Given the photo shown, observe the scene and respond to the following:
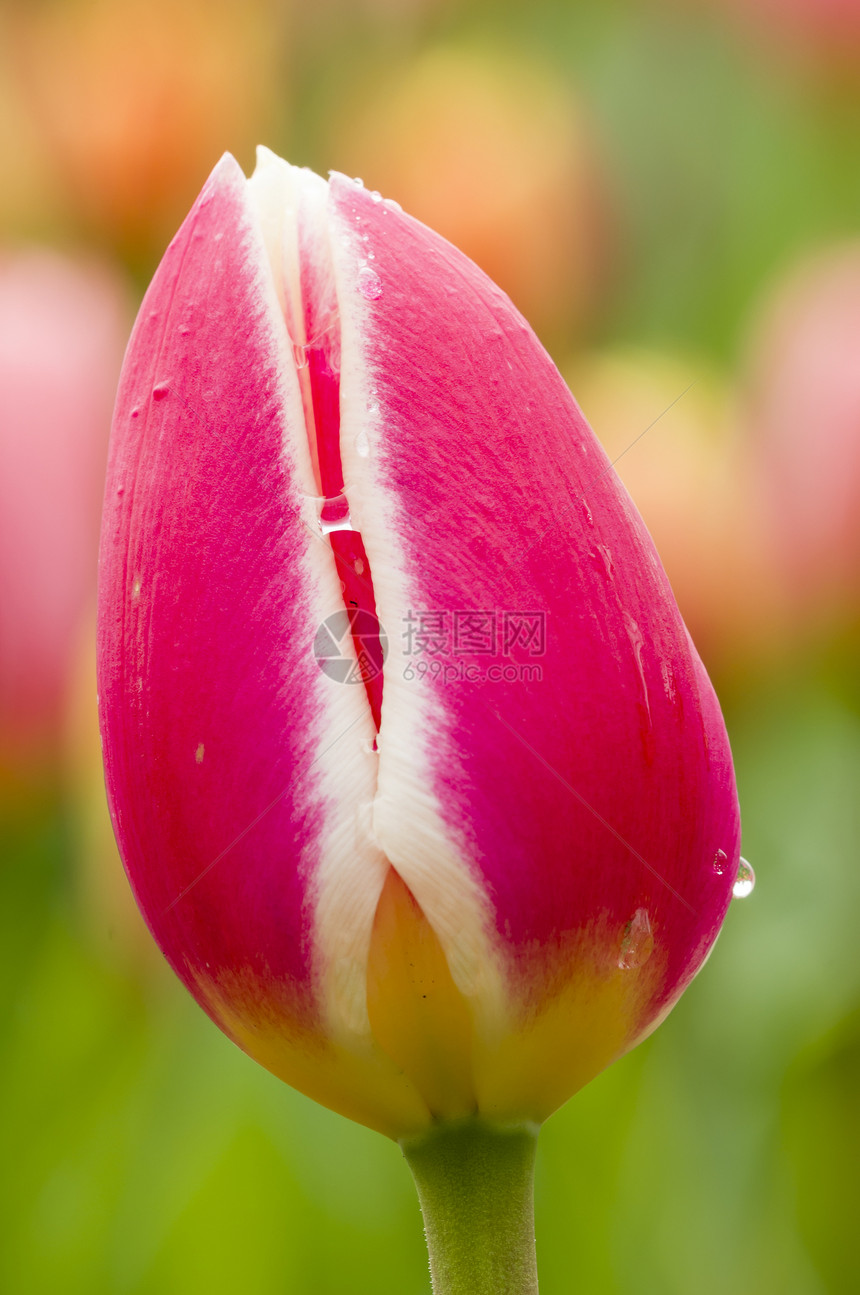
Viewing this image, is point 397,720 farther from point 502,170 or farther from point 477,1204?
point 502,170

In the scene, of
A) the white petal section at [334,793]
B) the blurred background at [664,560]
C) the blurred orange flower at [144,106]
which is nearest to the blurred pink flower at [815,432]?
the blurred background at [664,560]

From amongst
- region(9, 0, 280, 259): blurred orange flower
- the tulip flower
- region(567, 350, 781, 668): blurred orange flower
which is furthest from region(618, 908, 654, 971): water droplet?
region(9, 0, 280, 259): blurred orange flower

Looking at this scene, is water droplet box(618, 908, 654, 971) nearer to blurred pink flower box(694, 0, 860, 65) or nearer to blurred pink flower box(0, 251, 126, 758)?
blurred pink flower box(0, 251, 126, 758)

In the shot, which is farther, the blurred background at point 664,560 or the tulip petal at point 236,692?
the blurred background at point 664,560

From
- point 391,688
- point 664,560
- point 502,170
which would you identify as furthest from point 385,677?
point 502,170

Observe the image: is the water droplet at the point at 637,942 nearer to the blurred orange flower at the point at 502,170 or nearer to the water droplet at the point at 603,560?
the water droplet at the point at 603,560
